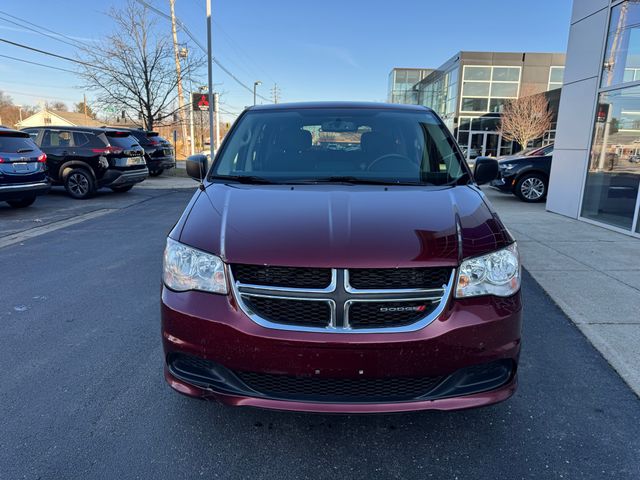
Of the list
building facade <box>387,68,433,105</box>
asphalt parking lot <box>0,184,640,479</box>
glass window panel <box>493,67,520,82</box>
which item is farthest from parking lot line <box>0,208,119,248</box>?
building facade <box>387,68,433,105</box>

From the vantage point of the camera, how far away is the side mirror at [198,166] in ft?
11.6

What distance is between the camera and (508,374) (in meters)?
2.04

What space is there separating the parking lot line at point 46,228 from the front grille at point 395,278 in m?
6.60

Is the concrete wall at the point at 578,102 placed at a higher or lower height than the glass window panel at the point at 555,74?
lower

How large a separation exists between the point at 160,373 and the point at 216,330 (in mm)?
1235

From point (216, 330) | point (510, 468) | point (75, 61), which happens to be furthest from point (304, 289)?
point (75, 61)

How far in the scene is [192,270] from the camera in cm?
206

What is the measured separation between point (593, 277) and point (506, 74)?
31976 millimetres

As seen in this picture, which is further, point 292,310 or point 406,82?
point 406,82

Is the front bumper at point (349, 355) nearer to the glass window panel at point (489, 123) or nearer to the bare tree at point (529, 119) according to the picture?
the bare tree at point (529, 119)

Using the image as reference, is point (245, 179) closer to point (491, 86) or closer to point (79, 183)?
point (79, 183)

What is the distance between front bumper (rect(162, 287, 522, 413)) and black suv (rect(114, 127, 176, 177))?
15552mm

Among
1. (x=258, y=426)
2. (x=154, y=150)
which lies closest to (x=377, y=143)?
(x=258, y=426)

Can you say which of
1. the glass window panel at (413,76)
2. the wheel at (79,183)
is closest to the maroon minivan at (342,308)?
the wheel at (79,183)
